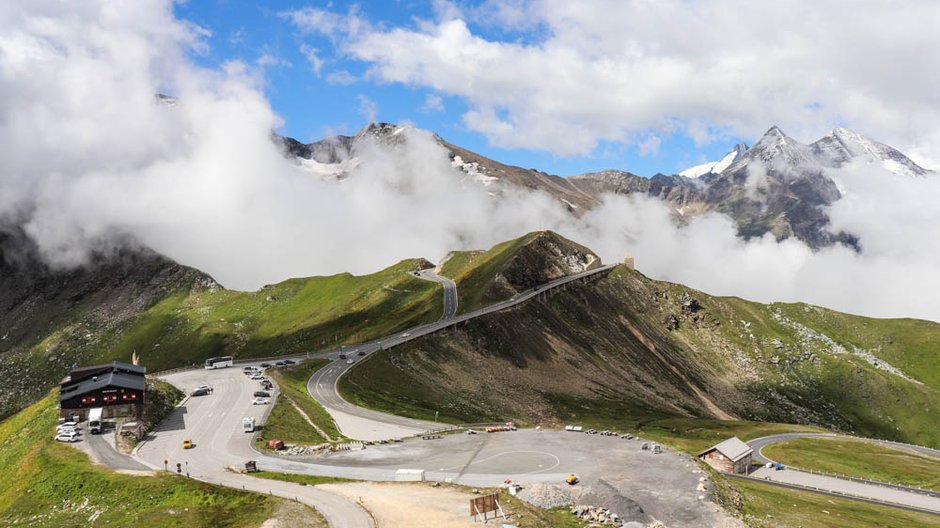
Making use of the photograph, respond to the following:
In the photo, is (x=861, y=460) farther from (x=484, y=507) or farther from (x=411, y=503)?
(x=411, y=503)

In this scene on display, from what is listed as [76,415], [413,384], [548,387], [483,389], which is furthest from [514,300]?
[76,415]

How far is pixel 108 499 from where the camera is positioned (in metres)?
61.7

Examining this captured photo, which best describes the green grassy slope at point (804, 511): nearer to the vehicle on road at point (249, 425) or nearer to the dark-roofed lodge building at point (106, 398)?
the vehicle on road at point (249, 425)

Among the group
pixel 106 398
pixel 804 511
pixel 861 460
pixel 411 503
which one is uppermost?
pixel 106 398

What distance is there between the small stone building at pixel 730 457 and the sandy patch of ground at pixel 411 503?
2879 inches

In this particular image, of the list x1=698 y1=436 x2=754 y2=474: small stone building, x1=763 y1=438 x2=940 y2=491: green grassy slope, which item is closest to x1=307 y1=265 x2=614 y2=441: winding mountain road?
x1=698 y1=436 x2=754 y2=474: small stone building

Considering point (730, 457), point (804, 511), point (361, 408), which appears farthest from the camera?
point (730, 457)

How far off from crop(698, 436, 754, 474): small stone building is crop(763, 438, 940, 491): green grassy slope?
768 inches

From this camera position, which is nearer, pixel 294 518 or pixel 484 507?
pixel 294 518

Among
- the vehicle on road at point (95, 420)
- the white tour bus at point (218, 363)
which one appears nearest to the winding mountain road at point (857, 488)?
the vehicle on road at point (95, 420)

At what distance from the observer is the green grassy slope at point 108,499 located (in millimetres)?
55750

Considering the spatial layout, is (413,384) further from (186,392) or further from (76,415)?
(76,415)

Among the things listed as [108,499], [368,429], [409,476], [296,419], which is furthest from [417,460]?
[108,499]

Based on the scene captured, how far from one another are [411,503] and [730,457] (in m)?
79.2
